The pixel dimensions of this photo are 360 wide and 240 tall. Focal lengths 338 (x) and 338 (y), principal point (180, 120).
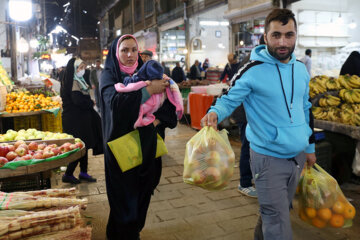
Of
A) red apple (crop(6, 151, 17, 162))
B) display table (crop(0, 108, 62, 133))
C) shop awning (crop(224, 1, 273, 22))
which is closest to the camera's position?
red apple (crop(6, 151, 17, 162))

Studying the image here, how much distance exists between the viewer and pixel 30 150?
3.50 m

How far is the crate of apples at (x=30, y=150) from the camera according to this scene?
313cm

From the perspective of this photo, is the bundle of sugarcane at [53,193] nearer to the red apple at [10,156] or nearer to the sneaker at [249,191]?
the red apple at [10,156]

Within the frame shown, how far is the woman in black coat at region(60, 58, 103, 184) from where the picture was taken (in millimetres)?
5016

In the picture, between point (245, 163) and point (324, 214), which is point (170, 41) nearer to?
point (245, 163)

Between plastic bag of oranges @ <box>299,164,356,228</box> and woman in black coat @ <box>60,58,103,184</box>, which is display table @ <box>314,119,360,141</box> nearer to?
plastic bag of oranges @ <box>299,164,356,228</box>

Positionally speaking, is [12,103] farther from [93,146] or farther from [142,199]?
[142,199]

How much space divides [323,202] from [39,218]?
2049 millimetres

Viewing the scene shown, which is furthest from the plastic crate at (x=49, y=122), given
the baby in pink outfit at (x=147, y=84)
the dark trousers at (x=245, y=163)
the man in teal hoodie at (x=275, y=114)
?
the man in teal hoodie at (x=275, y=114)

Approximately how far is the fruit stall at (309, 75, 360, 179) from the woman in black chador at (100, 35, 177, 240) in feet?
9.58

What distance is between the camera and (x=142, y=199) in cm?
300

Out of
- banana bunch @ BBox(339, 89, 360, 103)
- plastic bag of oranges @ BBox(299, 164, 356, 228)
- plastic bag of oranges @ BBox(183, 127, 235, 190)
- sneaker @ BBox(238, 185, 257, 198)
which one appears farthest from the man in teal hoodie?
banana bunch @ BBox(339, 89, 360, 103)

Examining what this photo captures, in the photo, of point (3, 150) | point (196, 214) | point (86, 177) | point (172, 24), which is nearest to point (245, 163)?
point (196, 214)

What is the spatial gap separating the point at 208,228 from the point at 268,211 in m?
1.41
